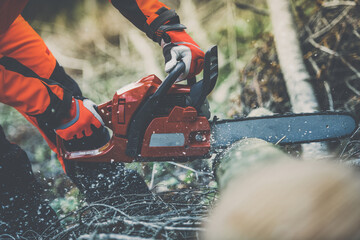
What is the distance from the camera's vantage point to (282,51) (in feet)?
7.47

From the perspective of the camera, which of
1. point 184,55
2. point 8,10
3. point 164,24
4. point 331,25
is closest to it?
point 8,10

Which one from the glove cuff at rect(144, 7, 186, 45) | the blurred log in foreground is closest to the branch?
the glove cuff at rect(144, 7, 186, 45)

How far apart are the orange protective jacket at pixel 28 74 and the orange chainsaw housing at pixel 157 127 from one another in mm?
329

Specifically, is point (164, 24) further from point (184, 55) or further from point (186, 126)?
point (186, 126)

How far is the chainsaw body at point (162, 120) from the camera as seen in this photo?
46.5 inches

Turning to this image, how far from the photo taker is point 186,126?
1.21 metres

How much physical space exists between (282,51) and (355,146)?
1.32 m

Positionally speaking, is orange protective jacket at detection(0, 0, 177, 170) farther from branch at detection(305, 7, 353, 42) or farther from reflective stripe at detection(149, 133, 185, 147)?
branch at detection(305, 7, 353, 42)

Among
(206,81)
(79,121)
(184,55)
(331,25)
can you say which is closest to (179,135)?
(206,81)

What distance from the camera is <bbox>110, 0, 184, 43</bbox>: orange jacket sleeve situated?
1328 millimetres

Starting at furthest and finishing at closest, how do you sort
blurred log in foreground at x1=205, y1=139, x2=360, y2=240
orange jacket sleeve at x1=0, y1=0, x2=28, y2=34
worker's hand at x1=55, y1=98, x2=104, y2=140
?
1. worker's hand at x1=55, y1=98, x2=104, y2=140
2. orange jacket sleeve at x1=0, y1=0, x2=28, y2=34
3. blurred log in foreground at x1=205, y1=139, x2=360, y2=240

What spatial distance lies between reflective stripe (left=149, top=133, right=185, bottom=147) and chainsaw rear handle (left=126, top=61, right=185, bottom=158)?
87 millimetres

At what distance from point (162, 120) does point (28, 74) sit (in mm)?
820

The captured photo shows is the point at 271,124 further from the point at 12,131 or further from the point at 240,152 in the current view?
the point at 12,131
